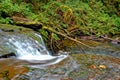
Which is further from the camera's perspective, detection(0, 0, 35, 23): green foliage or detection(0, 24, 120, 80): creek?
detection(0, 0, 35, 23): green foliage

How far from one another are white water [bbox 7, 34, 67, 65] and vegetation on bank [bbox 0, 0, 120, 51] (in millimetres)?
988

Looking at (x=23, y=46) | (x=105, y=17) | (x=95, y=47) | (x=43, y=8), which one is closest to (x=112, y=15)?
(x=105, y=17)

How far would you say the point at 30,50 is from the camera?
715 centimetres

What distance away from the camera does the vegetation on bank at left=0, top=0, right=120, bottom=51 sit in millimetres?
9508

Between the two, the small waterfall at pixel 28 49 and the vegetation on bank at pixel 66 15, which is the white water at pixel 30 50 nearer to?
the small waterfall at pixel 28 49

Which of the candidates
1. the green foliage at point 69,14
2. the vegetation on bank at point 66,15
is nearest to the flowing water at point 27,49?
the vegetation on bank at point 66,15

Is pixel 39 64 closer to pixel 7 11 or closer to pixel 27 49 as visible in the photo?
pixel 27 49

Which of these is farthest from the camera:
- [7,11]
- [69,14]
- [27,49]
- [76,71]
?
[69,14]

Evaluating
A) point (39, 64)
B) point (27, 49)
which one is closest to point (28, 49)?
point (27, 49)

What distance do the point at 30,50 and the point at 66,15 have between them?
466 cm

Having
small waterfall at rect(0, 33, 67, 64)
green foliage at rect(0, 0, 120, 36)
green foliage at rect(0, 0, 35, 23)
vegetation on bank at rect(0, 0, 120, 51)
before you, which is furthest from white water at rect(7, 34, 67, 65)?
green foliage at rect(0, 0, 35, 23)

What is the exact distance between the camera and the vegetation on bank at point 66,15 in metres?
9.51

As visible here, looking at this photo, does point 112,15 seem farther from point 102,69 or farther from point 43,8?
point 102,69

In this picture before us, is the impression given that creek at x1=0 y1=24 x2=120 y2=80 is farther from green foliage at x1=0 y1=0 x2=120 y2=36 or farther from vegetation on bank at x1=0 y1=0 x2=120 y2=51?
green foliage at x1=0 y1=0 x2=120 y2=36
